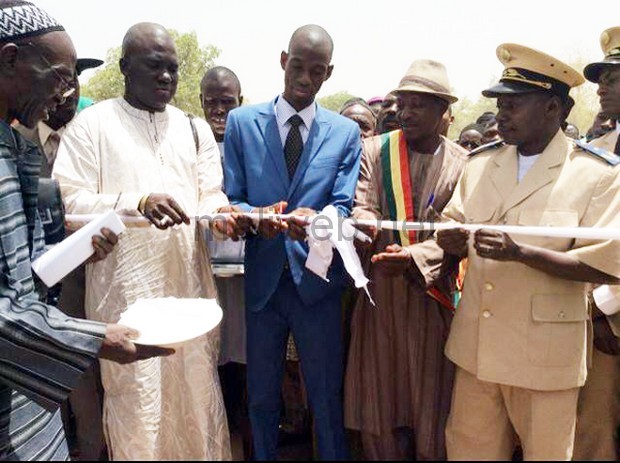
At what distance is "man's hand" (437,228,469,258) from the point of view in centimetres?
276

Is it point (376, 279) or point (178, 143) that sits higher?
point (178, 143)

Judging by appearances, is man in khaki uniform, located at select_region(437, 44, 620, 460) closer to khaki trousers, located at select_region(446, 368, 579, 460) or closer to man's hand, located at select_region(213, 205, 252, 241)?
khaki trousers, located at select_region(446, 368, 579, 460)

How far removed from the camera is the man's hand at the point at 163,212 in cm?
291

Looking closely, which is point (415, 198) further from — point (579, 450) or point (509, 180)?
point (579, 450)

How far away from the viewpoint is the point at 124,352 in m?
2.00

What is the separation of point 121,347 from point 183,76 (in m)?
34.5

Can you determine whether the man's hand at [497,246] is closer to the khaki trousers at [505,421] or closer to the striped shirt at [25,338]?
the khaki trousers at [505,421]

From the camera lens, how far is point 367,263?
3.36 meters

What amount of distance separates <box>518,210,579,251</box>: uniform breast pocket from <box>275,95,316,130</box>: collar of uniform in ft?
4.27

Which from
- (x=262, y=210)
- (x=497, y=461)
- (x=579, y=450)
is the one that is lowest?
(x=579, y=450)

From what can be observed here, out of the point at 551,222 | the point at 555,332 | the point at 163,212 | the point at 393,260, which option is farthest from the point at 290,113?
the point at 555,332

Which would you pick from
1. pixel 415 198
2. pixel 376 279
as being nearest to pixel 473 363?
pixel 376 279

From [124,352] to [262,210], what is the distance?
4.06 feet

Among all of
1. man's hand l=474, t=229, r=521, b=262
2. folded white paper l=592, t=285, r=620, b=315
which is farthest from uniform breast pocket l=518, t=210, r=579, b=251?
folded white paper l=592, t=285, r=620, b=315
